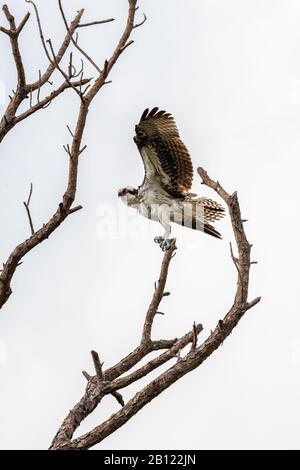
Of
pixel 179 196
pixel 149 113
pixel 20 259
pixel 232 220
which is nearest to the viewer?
pixel 232 220

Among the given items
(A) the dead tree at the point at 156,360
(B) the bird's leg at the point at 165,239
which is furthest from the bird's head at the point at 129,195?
(A) the dead tree at the point at 156,360

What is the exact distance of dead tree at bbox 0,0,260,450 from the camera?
9031mm

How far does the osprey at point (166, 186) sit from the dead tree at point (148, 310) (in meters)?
2.11

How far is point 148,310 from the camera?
9.69m

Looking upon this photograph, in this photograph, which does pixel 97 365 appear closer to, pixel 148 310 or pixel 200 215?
pixel 148 310

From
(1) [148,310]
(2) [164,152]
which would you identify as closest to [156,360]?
(1) [148,310]

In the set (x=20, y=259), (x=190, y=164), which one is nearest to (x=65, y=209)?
(x=20, y=259)

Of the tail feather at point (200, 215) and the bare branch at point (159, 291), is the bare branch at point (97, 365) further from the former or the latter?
the tail feather at point (200, 215)

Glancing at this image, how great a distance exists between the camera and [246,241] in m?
Answer: 9.10

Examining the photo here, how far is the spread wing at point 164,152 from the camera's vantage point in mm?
12055
